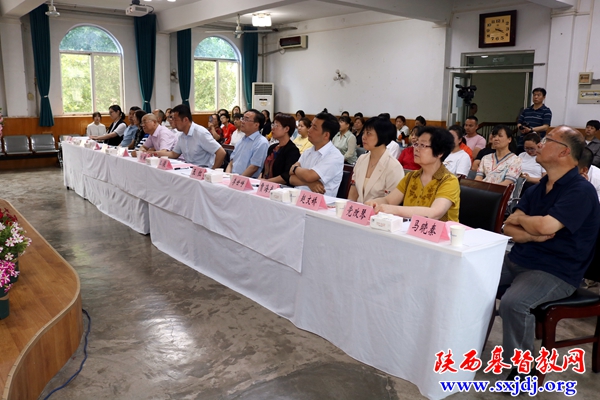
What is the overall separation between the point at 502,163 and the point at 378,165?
1.92 meters

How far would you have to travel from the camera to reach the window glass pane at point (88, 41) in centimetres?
1008

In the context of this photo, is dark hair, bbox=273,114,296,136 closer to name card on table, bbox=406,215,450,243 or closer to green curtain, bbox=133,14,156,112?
name card on table, bbox=406,215,450,243

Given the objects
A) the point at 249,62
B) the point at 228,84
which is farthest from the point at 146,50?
the point at 249,62

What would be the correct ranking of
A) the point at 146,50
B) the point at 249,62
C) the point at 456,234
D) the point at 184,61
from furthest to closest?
1. the point at 249,62
2. the point at 184,61
3. the point at 146,50
4. the point at 456,234

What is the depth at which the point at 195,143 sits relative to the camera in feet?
15.4

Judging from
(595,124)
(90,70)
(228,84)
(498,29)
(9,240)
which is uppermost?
(498,29)

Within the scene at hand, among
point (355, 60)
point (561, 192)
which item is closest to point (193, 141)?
point (561, 192)

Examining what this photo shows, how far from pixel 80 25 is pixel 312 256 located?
9482 millimetres

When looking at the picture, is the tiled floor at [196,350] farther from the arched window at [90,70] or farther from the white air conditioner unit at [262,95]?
the white air conditioner unit at [262,95]

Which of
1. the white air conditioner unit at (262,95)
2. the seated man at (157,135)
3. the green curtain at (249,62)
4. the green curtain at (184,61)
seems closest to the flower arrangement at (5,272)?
the seated man at (157,135)

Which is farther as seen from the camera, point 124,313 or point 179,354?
point 124,313

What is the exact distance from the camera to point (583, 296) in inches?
88.4

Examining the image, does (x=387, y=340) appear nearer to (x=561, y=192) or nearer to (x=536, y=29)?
(x=561, y=192)

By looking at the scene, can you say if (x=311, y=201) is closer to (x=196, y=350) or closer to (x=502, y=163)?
(x=196, y=350)
